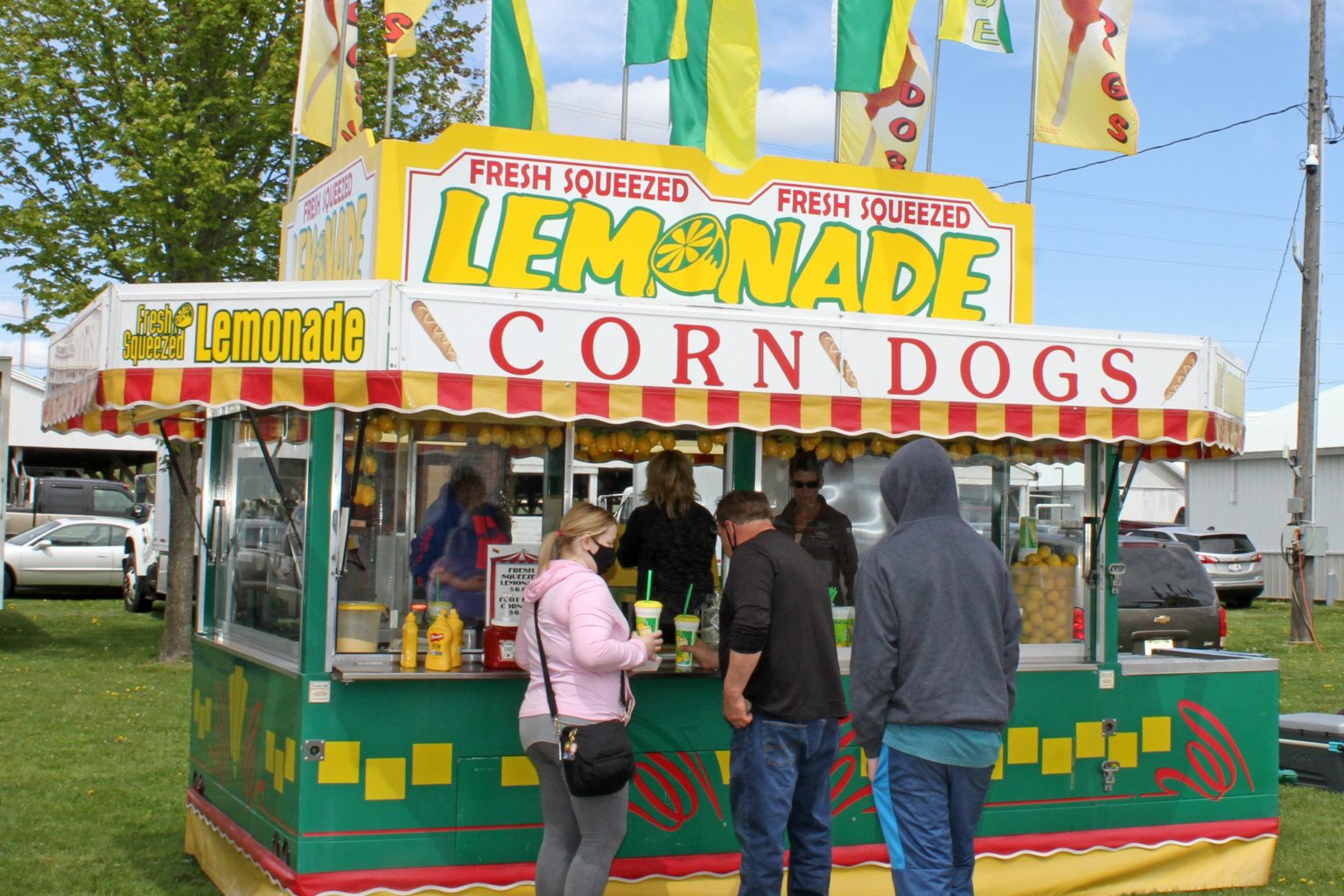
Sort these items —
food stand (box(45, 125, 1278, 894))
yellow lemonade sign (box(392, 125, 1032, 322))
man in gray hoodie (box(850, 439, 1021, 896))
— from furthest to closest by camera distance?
yellow lemonade sign (box(392, 125, 1032, 322)) < food stand (box(45, 125, 1278, 894)) < man in gray hoodie (box(850, 439, 1021, 896))

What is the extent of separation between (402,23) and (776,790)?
431cm

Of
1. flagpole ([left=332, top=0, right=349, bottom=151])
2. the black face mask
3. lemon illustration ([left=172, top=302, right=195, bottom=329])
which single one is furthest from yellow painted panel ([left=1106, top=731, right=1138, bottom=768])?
flagpole ([left=332, top=0, right=349, bottom=151])

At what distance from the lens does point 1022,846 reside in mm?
6789

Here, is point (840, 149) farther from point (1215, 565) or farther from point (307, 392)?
point (1215, 565)

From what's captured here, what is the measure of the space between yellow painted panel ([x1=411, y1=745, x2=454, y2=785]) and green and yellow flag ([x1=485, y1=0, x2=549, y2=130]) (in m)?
3.30

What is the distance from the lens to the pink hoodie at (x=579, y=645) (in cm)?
491

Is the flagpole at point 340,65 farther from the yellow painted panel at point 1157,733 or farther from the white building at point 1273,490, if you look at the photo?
the white building at point 1273,490

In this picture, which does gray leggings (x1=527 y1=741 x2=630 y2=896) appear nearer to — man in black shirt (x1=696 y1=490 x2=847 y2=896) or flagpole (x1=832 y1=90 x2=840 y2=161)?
man in black shirt (x1=696 y1=490 x2=847 y2=896)

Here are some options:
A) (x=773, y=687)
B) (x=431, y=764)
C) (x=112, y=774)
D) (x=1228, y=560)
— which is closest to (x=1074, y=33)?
(x=773, y=687)

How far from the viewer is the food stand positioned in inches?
225

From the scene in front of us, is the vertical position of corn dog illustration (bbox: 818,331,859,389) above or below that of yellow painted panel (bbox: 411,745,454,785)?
above

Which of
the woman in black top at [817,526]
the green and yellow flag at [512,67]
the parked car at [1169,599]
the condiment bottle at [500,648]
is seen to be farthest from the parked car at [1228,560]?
the condiment bottle at [500,648]

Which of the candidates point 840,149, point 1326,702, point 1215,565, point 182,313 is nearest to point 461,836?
point 182,313

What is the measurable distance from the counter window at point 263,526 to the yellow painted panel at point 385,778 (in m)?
0.72
